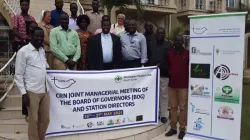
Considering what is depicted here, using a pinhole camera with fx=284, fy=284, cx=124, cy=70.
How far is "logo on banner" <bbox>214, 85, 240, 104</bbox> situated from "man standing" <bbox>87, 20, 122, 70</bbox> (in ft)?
5.87

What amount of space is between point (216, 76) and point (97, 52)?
2000 millimetres

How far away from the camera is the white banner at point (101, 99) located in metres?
4.54

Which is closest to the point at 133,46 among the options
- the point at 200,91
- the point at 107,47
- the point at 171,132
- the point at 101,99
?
the point at 107,47

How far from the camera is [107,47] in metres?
4.94

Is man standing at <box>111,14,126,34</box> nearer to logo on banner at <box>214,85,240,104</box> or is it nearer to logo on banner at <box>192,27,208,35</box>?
logo on banner at <box>192,27,208,35</box>

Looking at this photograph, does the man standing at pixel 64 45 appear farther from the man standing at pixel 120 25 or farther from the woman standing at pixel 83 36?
the man standing at pixel 120 25

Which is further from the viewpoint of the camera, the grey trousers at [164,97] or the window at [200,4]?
the window at [200,4]

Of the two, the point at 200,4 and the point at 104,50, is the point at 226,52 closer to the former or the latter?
the point at 104,50

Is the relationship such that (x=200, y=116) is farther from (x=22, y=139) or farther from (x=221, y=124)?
(x=22, y=139)

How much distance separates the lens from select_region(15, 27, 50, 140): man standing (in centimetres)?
369

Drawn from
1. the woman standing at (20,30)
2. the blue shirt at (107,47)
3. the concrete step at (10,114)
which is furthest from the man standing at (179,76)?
the concrete step at (10,114)

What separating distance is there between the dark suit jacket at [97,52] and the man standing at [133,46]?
0.16 meters

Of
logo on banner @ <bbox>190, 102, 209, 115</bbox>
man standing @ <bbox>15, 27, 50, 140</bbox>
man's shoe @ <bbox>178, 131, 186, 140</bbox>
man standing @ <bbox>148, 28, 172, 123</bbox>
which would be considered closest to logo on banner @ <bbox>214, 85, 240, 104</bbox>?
logo on banner @ <bbox>190, 102, 209, 115</bbox>

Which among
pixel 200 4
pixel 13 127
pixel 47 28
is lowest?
pixel 13 127
